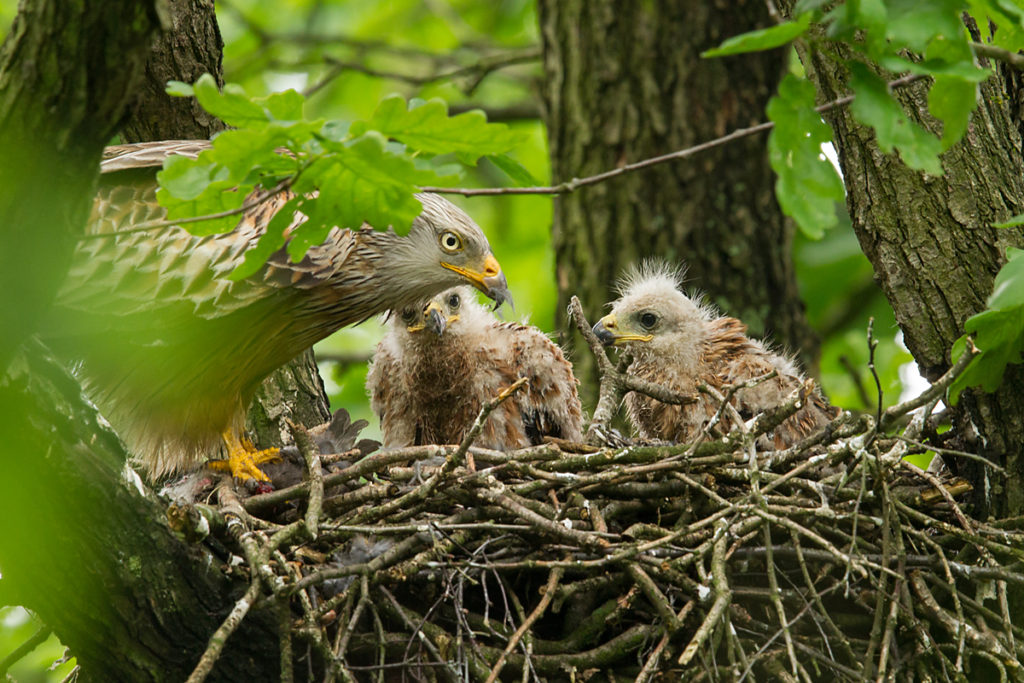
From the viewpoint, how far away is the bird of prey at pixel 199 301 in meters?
4.14

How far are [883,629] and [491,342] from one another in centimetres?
242

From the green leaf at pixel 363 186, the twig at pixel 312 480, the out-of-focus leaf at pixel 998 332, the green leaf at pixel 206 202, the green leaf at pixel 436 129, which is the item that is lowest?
the out-of-focus leaf at pixel 998 332

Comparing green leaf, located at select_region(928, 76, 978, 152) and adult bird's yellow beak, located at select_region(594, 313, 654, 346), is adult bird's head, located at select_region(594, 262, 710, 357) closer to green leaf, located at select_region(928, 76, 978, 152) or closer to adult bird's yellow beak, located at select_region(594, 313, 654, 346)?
adult bird's yellow beak, located at select_region(594, 313, 654, 346)

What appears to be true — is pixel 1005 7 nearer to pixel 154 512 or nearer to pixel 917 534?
pixel 917 534

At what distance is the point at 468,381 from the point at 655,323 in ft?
3.41

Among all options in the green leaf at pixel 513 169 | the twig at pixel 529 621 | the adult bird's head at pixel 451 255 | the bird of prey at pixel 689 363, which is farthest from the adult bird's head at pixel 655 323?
the green leaf at pixel 513 169

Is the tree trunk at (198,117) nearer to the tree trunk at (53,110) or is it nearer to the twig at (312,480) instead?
the twig at (312,480)

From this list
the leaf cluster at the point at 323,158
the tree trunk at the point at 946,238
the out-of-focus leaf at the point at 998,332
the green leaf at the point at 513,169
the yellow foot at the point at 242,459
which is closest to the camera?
the leaf cluster at the point at 323,158

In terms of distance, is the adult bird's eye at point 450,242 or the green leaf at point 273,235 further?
the adult bird's eye at point 450,242

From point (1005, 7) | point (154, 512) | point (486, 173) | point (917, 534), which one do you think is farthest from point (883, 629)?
point (486, 173)

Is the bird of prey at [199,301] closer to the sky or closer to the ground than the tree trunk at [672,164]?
closer to the ground

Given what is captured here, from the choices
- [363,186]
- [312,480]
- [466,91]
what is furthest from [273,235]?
[466,91]

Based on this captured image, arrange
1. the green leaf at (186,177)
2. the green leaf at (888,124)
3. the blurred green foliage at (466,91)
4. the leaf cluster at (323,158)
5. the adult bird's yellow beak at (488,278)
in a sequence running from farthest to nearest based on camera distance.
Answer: the blurred green foliage at (466,91) → the adult bird's yellow beak at (488,278) → the green leaf at (186,177) → the leaf cluster at (323,158) → the green leaf at (888,124)

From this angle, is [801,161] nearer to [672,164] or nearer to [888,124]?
[888,124]
